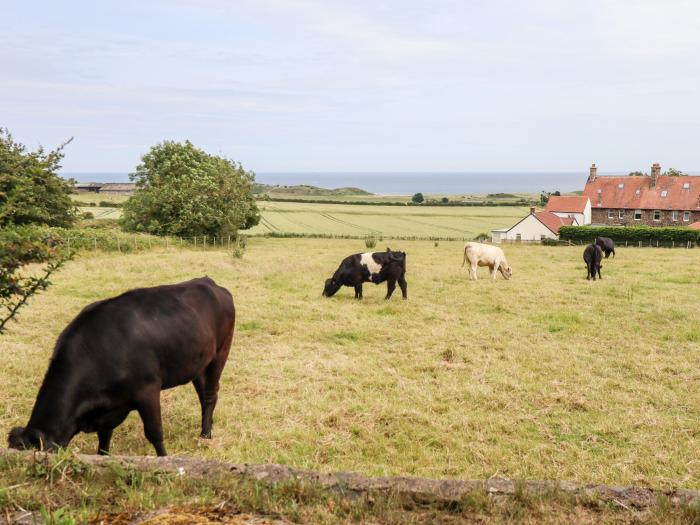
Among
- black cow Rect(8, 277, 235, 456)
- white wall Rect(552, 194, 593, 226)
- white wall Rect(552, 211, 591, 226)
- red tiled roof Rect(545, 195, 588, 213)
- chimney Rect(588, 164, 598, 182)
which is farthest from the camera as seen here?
chimney Rect(588, 164, 598, 182)

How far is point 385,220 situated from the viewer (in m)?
78.6

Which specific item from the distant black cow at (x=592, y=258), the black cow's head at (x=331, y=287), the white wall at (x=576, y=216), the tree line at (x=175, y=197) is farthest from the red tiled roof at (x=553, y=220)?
the black cow's head at (x=331, y=287)

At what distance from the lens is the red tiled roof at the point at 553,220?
175ft

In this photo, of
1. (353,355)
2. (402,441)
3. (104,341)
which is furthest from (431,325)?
(104,341)

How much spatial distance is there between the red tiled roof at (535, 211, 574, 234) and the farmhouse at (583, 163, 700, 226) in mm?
8120

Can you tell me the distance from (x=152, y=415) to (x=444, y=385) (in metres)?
5.00

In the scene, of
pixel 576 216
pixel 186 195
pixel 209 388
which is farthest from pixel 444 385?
pixel 576 216

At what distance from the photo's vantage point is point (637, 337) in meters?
12.2

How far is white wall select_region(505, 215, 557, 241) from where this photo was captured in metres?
53.4

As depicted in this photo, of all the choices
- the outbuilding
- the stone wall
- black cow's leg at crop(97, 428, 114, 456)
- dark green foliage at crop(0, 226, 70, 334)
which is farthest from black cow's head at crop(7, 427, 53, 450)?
the stone wall

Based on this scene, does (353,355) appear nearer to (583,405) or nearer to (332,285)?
(583,405)

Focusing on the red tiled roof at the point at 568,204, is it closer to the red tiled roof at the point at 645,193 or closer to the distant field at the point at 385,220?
the red tiled roof at the point at 645,193

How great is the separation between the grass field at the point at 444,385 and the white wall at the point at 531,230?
37220 mm

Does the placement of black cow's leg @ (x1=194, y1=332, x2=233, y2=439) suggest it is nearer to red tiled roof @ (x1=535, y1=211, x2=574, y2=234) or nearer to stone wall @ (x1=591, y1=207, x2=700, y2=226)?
red tiled roof @ (x1=535, y1=211, x2=574, y2=234)
